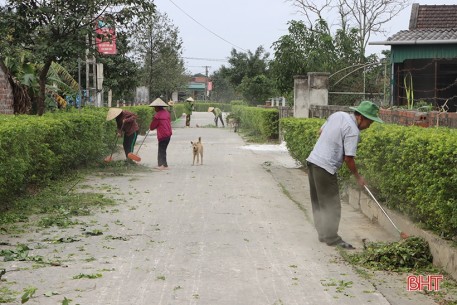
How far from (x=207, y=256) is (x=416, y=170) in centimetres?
242

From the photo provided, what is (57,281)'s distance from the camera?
6.32 meters

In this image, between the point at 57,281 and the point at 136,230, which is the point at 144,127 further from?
the point at 57,281

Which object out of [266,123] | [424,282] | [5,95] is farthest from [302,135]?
[266,123]

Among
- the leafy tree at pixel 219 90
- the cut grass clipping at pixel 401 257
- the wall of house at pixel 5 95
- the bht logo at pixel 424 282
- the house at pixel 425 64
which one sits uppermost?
the leafy tree at pixel 219 90

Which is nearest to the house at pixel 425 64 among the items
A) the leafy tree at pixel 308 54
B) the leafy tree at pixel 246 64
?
the leafy tree at pixel 308 54

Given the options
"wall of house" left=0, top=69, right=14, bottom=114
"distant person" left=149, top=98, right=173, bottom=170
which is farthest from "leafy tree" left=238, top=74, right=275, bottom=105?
"wall of house" left=0, top=69, right=14, bottom=114

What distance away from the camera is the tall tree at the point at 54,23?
15305mm

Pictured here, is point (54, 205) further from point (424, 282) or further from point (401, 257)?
point (424, 282)

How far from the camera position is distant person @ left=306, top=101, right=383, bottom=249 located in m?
8.20

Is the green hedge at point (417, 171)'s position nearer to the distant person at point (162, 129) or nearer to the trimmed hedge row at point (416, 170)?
the trimmed hedge row at point (416, 170)

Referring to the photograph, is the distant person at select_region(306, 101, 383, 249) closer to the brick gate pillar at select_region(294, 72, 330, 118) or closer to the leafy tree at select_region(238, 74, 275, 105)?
the brick gate pillar at select_region(294, 72, 330, 118)

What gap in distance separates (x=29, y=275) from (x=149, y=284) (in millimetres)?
1150

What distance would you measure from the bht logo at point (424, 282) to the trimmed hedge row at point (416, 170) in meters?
0.52

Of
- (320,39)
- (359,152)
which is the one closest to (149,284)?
(359,152)
